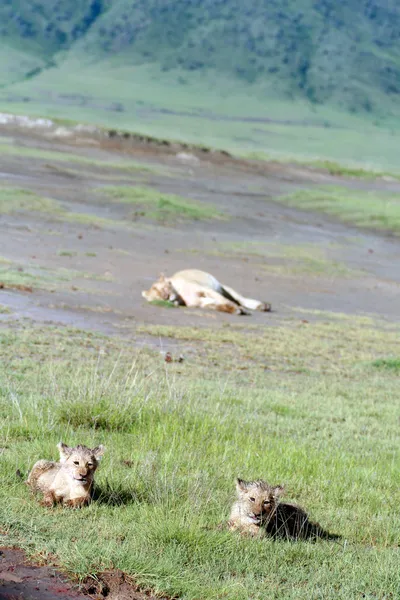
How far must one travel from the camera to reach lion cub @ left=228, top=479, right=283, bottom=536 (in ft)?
21.5

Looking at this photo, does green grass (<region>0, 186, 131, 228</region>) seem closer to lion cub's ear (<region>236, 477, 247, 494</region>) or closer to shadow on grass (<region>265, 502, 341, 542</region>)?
shadow on grass (<region>265, 502, 341, 542</region>)

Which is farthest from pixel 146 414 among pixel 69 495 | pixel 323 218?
pixel 323 218

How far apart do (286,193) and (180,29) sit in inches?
4985

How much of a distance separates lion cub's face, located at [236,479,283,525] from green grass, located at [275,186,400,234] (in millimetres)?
37524

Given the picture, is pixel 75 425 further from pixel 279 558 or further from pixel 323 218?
pixel 323 218

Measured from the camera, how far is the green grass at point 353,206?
44594 millimetres

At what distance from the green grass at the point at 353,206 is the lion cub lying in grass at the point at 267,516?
37127mm

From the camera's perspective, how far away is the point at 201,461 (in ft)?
27.4

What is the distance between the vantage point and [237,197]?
45875 millimetres

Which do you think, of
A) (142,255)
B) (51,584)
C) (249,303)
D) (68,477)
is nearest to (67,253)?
(142,255)

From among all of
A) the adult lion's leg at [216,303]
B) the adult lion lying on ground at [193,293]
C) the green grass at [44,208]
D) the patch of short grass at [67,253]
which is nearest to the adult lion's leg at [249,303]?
the adult lion lying on ground at [193,293]

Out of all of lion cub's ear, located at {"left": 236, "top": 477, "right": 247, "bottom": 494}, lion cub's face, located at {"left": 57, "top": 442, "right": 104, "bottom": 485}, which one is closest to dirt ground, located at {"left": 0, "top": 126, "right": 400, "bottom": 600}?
lion cub's face, located at {"left": 57, "top": 442, "right": 104, "bottom": 485}

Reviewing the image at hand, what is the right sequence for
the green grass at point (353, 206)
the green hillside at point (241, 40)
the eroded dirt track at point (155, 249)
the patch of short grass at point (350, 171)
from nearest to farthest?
the eroded dirt track at point (155, 249) < the green grass at point (353, 206) < the patch of short grass at point (350, 171) < the green hillside at point (241, 40)

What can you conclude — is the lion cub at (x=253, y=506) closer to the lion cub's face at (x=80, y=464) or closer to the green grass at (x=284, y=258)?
the lion cub's face at (x=80, y=464)
